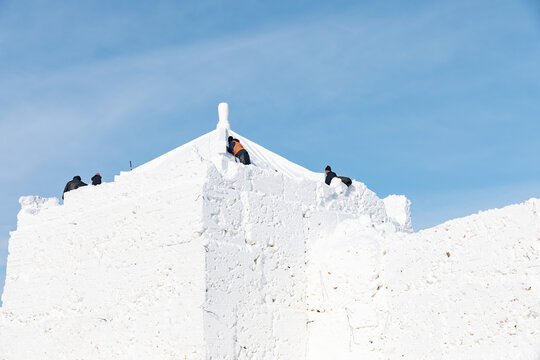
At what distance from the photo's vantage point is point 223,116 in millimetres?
11727

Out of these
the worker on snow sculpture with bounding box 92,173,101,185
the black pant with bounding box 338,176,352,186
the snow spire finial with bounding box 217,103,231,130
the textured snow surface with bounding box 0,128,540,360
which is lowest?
the textured snow surface with bounding box 0,128,540,360

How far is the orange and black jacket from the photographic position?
34.2 ft

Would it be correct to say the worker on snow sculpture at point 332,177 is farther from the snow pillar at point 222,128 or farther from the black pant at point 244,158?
the snow pillar at point 222,128

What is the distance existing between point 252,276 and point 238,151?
207 cm

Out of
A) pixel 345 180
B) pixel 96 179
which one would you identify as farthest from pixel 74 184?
pixel 345 180

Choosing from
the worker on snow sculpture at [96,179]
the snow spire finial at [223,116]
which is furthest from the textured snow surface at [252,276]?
the worker on snow sculpture at [96,179]

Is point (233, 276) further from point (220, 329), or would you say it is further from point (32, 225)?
point (32, 225)

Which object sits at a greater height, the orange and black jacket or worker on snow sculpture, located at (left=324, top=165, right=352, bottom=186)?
the orange and black jacket

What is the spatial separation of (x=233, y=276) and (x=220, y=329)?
765 mm

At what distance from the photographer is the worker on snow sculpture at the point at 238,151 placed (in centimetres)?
1034

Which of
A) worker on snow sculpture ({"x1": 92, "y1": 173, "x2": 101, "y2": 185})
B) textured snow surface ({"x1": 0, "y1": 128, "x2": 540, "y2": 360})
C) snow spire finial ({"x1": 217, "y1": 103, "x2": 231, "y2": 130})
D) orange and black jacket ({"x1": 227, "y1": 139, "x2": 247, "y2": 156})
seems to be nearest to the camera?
textured snow surface ({"x1": 0, "y1": 128, "x2": 540, "y2": 360})

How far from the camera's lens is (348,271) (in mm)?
9727

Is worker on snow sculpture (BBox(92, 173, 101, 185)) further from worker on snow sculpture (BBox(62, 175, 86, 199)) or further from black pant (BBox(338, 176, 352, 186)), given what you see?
black pant (BBox(338, 176, 352, 186))

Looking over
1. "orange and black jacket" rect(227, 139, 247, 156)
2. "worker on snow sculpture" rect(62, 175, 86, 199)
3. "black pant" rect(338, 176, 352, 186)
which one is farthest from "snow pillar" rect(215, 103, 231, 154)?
"worker on snow sculpture" rect(62, 175, 86, 199)
